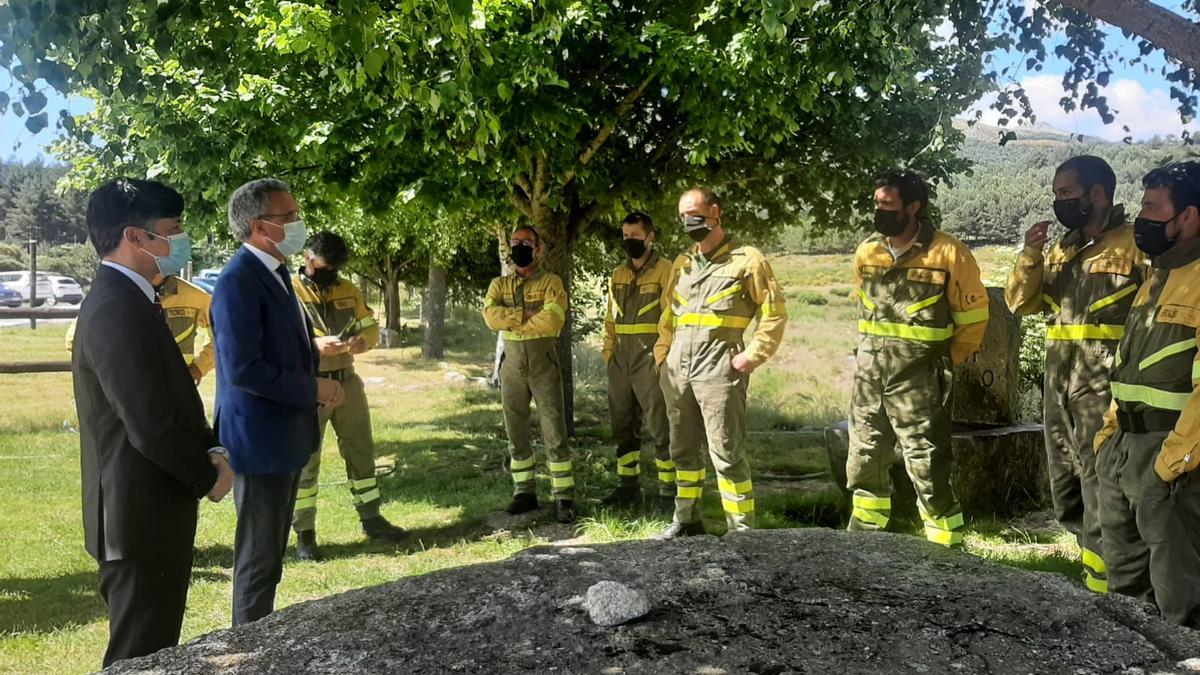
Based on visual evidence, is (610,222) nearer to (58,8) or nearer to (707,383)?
(707,383)

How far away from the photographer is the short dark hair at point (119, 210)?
9.80 feet

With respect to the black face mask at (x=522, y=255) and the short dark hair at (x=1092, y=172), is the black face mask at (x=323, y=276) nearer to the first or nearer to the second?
the black face mask at (x=522, y=255)

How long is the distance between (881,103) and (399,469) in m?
6.22

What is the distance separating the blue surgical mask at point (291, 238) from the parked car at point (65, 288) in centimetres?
2683

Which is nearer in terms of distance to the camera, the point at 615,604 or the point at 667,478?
the point at 615,604

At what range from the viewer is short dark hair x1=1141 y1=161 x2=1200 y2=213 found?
3.57 m

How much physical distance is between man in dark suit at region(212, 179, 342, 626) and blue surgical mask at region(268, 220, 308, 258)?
37mm

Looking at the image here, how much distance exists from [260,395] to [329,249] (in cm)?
272

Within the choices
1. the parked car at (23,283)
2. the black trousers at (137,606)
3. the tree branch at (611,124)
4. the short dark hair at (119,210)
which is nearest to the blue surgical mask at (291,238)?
the short dark hair at (119,210)

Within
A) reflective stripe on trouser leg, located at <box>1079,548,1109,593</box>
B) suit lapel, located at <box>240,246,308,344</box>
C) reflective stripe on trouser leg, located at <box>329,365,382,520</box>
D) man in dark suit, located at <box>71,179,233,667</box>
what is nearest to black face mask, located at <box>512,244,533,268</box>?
reflective stripe on trouser leg, located at <box>329,365,382,520</box>

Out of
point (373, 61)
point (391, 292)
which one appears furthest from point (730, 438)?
point (391, 292)

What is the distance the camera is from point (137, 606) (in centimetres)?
288

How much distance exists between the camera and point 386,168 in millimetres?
7742

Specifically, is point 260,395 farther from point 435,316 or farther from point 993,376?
point 435,316
